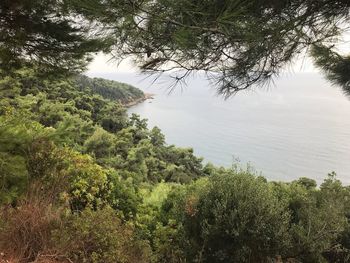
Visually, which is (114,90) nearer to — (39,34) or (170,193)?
(170,193)

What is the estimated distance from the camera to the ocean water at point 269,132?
2233 centimetres

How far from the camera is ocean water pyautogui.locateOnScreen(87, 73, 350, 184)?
22.3 m

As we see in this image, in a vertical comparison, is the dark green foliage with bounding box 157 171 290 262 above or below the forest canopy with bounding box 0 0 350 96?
below

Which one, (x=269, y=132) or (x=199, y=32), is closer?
(x=199, y=32)

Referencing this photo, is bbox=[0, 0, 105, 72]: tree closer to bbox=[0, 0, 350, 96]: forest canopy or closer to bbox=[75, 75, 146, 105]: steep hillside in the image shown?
bbox=[0, 0, 350, 96]: forest canopy

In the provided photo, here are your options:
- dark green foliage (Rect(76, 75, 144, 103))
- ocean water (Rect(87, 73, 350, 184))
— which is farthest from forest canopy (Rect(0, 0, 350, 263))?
dark green foliage (Rect(76, 75, 144, 103))

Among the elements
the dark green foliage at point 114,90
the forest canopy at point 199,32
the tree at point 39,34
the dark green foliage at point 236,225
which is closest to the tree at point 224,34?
the forest canopy at point 199,32

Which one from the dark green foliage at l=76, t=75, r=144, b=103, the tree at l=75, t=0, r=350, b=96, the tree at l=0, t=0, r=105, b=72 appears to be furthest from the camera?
the dark green foliage at l=76, t=75, r=144, b=103

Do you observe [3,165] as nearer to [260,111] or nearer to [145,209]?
[145,209]

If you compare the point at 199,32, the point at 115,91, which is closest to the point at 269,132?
the point at 115,91

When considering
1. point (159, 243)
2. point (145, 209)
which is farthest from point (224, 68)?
point (145, 209)

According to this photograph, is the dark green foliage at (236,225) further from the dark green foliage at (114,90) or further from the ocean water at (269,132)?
the dark green foliage at (114,90)

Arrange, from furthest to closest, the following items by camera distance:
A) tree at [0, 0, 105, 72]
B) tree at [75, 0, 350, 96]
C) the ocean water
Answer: the ocean water
tree at [0, 0, 105, 72]
tree at [75, 0, 350, 96]

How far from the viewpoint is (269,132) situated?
34938 millimetres
